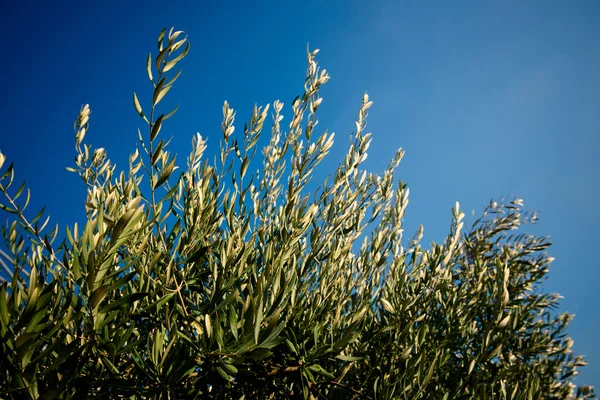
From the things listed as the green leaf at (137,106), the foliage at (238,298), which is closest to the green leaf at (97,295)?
the foliage at (238,298)

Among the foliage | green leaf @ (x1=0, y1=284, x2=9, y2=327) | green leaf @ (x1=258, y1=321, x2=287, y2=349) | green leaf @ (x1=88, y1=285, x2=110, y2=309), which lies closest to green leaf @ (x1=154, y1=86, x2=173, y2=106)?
the foliage

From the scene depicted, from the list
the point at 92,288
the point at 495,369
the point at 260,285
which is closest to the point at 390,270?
the point at 495,369

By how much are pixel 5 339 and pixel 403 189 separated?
2972 millimetres

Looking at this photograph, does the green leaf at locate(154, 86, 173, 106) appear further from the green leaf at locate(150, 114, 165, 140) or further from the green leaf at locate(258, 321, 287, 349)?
the green leaf at locate(258, 321, 287, 349)

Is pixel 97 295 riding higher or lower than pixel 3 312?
higher

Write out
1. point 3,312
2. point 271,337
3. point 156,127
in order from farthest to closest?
point 156,127 → point 271,337 → point 3,312

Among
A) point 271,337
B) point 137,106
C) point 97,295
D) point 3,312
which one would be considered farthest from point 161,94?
point 271,337

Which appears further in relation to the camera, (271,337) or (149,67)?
(149,67)

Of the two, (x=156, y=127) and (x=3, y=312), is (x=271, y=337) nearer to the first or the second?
(x=3, y=312)

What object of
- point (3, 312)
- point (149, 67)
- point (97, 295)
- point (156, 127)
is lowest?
point (3, 312)

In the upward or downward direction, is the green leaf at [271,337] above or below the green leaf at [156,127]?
below

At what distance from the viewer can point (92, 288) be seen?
69.2 inches

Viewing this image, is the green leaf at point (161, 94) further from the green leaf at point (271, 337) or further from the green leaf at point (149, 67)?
the green leaf at point (271, 337)

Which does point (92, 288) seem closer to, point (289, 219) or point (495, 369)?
point (289, 219)
